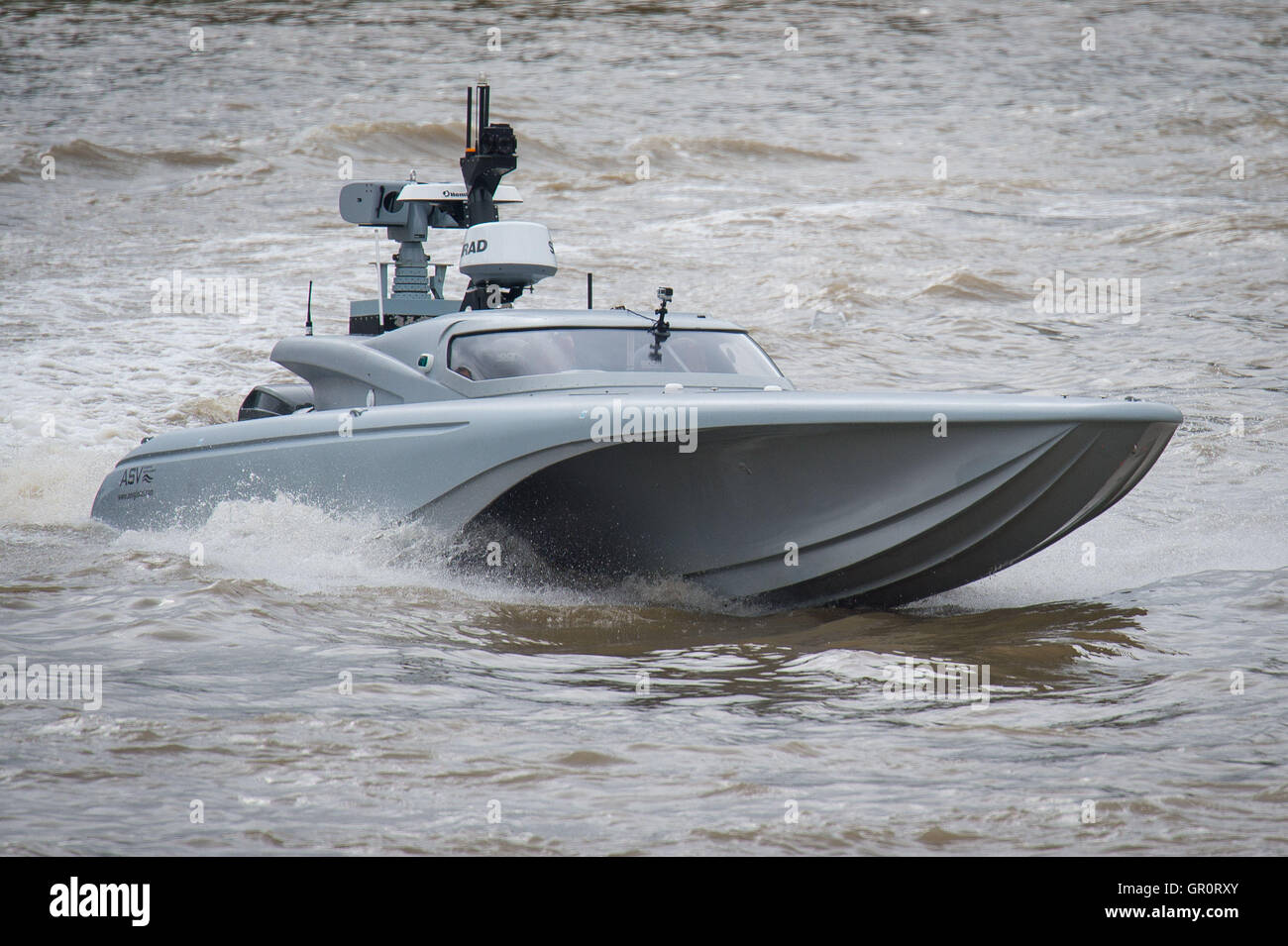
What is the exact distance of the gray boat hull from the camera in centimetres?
523

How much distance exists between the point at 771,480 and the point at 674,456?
409 millimetres

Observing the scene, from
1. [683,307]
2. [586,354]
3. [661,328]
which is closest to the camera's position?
[586,354]

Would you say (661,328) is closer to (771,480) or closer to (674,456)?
(674,456)

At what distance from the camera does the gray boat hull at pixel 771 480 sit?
17.1ft

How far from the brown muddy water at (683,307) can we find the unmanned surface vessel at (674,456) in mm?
241

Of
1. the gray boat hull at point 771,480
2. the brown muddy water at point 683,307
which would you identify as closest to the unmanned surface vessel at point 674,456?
the gray boat hull at point 771,480

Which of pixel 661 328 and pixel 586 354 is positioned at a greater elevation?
pixel 661 328

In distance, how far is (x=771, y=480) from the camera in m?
5.54

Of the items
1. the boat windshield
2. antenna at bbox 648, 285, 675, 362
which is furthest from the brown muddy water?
antenna at bbox 648, 285, 675, 362

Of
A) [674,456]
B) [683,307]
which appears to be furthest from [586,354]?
[683,307]

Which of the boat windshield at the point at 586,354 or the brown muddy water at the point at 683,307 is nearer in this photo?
the brown muddy water at the point at 683,307

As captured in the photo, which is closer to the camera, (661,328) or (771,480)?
(771,480)

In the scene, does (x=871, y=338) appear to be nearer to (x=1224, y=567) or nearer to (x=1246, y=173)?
(x=1224, y=567)

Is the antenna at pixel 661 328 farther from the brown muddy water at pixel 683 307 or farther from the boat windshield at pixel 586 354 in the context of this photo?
the brown muddy water at pixel 683 307
